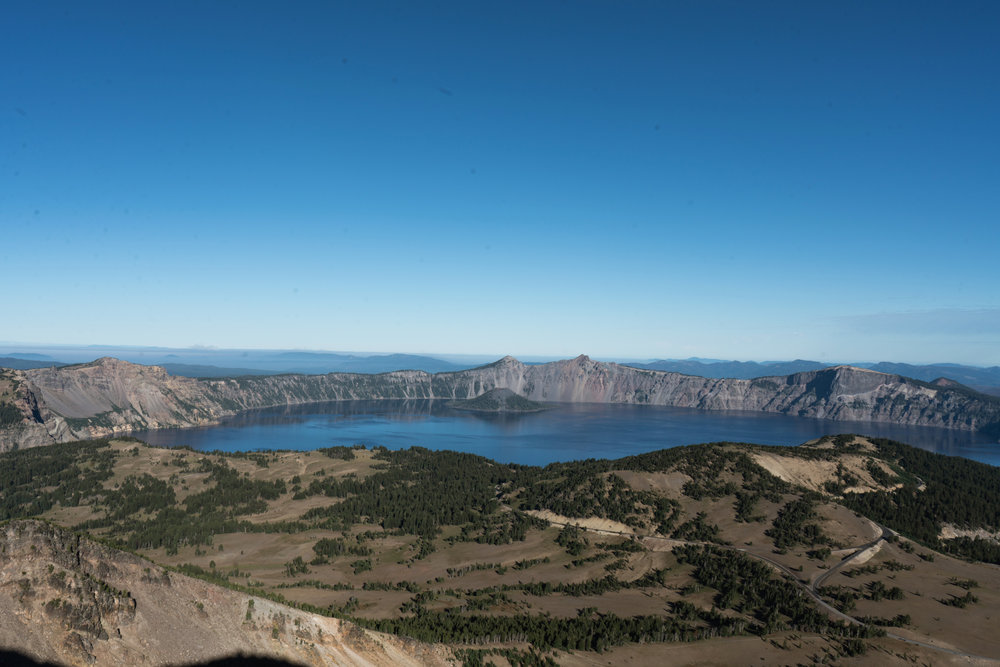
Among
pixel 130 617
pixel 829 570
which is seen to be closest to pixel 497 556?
pixel 829 570

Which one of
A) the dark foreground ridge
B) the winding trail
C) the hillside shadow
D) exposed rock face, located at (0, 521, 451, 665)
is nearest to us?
the hillside shadow

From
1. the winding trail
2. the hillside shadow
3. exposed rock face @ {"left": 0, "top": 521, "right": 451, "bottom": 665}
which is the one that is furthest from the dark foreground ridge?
the winding trail

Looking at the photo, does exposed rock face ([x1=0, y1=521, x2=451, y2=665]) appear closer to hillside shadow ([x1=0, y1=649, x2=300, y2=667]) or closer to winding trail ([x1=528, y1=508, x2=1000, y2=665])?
hillside shadow ([x1=0, y1=649, x2=300, y2=667])

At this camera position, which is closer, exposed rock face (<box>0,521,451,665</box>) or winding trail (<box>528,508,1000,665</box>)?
exposed rock face (<box>0,521,451,665</box>)

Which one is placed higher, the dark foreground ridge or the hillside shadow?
the hillside shadow

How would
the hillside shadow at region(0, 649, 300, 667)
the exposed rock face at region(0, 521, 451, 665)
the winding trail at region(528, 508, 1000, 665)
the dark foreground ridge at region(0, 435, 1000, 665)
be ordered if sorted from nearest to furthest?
1. the hillside shadow at region(0, 649, 300, 667)
2. the exposed rock face at region(0, 521, 451, 665)
3. the dark foreground ridge at region(0, 435, 1000, 665)
4. the winding trail at region(528, 508, 1000, 665)

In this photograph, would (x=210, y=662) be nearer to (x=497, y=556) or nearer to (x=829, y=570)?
(x=497, y=556)
